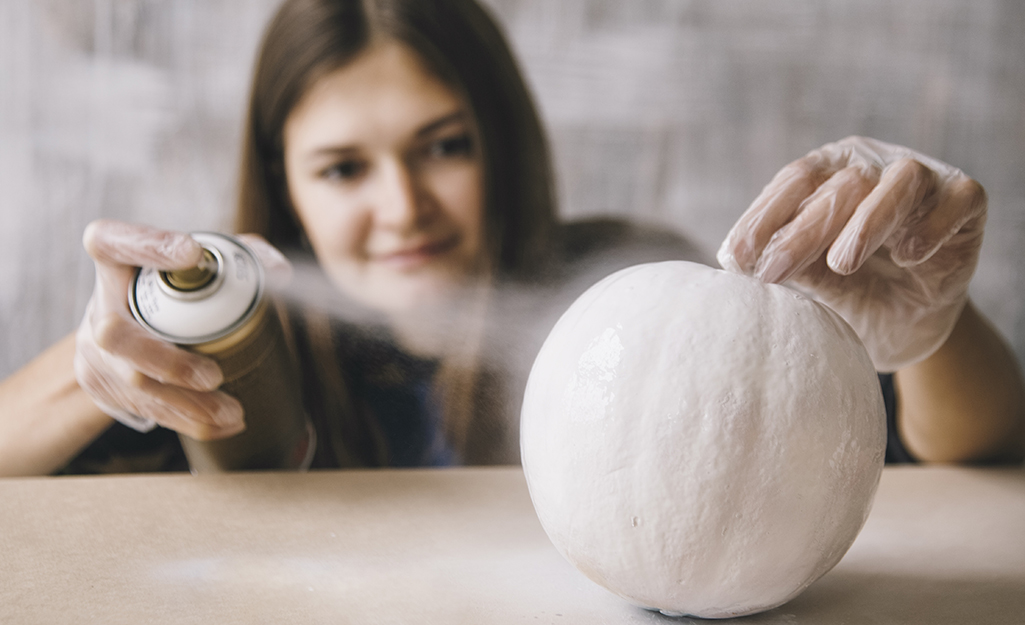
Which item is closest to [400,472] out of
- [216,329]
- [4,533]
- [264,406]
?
[264,406]

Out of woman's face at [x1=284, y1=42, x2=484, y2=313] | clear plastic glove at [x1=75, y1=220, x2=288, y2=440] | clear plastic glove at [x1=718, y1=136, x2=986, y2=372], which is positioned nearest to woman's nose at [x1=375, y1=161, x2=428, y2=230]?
woman's face at [x1=284, y1=42, x2=484, y2=313]

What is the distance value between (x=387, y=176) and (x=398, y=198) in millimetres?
48

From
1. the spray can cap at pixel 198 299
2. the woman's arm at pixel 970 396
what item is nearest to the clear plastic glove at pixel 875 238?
the woman's arm at pixel 970 396

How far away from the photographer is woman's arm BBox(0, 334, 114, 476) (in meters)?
1.18

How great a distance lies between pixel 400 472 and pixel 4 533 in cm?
47

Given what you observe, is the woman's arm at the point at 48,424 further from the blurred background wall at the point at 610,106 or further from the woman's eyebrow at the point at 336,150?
the woman's eyebrow at the point at 336,150

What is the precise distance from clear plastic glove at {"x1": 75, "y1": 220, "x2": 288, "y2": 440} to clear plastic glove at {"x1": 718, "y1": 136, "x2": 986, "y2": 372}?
64 cm

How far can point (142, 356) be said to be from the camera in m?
0.85

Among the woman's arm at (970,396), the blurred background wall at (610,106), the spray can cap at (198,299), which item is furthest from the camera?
the blurred background wall at (610,106)

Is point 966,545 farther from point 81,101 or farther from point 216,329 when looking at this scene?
point 81,101

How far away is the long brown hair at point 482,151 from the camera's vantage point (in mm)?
1322

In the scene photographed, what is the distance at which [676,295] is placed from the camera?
1.79 ft

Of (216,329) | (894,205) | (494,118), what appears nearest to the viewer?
(894,205)

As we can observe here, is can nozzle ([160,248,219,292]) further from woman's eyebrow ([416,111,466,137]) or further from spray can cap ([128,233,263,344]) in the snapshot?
woman's eyebrow ([416,111,466,137])
